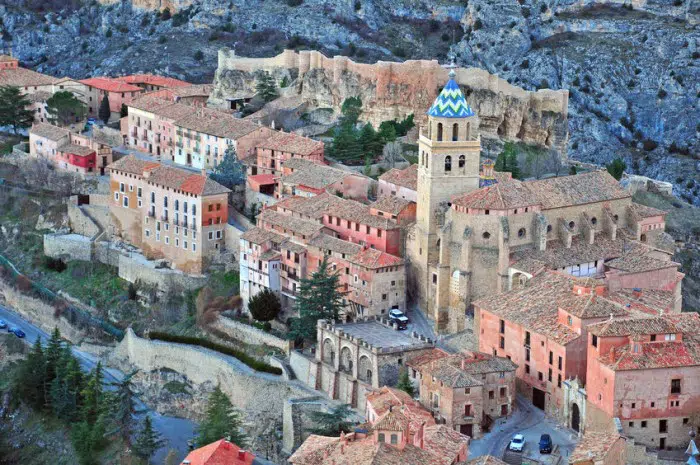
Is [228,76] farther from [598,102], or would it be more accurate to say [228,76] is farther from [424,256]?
[424,256]

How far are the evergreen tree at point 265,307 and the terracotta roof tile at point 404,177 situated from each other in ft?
26.6

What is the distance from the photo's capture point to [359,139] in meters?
92.9

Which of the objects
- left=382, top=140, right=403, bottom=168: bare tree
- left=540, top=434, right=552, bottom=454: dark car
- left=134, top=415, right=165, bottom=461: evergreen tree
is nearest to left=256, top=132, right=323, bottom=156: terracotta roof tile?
left=382, top=140, right=403, bottom=168: bare tree

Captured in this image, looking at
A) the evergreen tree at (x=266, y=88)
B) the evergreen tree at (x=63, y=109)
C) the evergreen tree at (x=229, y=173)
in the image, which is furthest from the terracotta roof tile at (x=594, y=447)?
the evergreen tree at (x=63, y=109)

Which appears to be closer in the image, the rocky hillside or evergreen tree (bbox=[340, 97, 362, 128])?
evergreen tree (bbox=[340, 97, 362, 128])

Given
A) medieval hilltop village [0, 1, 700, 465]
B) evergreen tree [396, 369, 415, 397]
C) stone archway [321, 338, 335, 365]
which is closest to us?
medieval hilltop village [0, 1, 700, 465]

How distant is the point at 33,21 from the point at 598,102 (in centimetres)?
4573

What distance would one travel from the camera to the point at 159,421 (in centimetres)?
7819

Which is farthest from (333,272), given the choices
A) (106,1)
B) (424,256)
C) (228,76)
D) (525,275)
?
(106,1)

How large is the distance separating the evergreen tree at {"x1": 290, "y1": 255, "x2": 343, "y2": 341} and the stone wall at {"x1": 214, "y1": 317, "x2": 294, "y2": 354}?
1.10 meters

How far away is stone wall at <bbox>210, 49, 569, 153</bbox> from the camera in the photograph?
310 feet

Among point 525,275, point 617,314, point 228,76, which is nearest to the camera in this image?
point 617,314

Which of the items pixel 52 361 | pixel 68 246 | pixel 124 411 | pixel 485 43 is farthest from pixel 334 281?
pixel 485 43

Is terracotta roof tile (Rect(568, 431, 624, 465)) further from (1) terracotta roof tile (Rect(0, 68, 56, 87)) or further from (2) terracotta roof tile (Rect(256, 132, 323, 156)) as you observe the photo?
(1) terracotta roof tile (Rect(0, 68, 56, 87))
